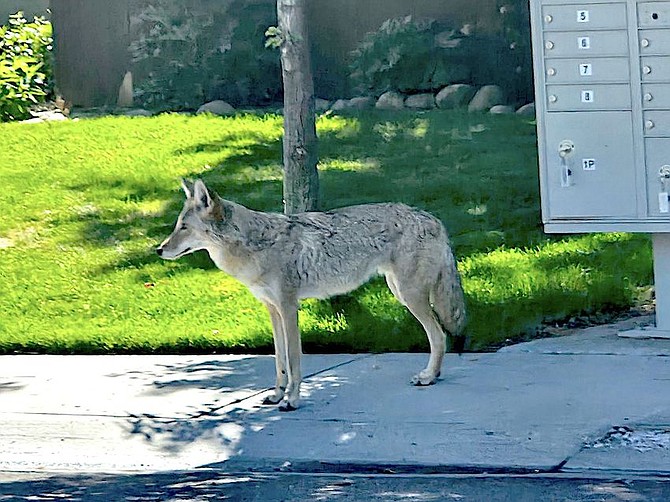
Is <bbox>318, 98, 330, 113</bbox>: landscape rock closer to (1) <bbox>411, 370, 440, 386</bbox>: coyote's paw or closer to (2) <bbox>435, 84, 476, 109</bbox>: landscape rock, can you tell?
(2) <bbox>435, 84, 476, 109</bbox>: landscape rock

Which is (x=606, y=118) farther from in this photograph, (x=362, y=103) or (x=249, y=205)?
(x=362, y=103)

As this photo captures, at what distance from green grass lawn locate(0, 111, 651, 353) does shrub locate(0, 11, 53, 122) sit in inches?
24.6

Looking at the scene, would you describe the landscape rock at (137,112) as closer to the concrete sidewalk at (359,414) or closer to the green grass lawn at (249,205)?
the green grass lawn at (249,205)

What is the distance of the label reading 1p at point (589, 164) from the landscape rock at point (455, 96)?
22.4 ft

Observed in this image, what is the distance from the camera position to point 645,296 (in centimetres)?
1030

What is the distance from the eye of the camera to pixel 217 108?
52.8 feet

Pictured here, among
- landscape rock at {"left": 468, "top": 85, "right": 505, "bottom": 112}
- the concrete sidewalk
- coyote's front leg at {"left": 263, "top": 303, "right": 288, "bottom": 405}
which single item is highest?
landscape rock at {"left": 468, "top": 85, "right": 505, "bottom": 112}

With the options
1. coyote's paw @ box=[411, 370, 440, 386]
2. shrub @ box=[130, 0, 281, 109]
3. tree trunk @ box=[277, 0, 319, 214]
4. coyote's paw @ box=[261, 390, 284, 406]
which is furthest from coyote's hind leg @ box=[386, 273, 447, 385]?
shrub @ box=[130, 0, 281, 109]

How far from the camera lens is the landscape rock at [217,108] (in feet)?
52.5

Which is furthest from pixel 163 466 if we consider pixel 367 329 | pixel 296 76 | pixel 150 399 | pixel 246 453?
pixel 296 76

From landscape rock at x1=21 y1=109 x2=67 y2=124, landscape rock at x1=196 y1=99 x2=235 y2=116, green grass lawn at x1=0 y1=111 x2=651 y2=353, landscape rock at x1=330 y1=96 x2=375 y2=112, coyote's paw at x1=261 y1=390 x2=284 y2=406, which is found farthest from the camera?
landscape rock at x1=21 y1=109 x2=67 y2=124

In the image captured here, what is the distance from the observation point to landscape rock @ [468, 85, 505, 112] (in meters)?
15.7

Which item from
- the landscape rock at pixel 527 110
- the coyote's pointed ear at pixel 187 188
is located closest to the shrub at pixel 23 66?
the landscape rock at pixel 527 110

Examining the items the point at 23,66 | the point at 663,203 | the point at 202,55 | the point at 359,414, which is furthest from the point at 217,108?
the point at 359,414
